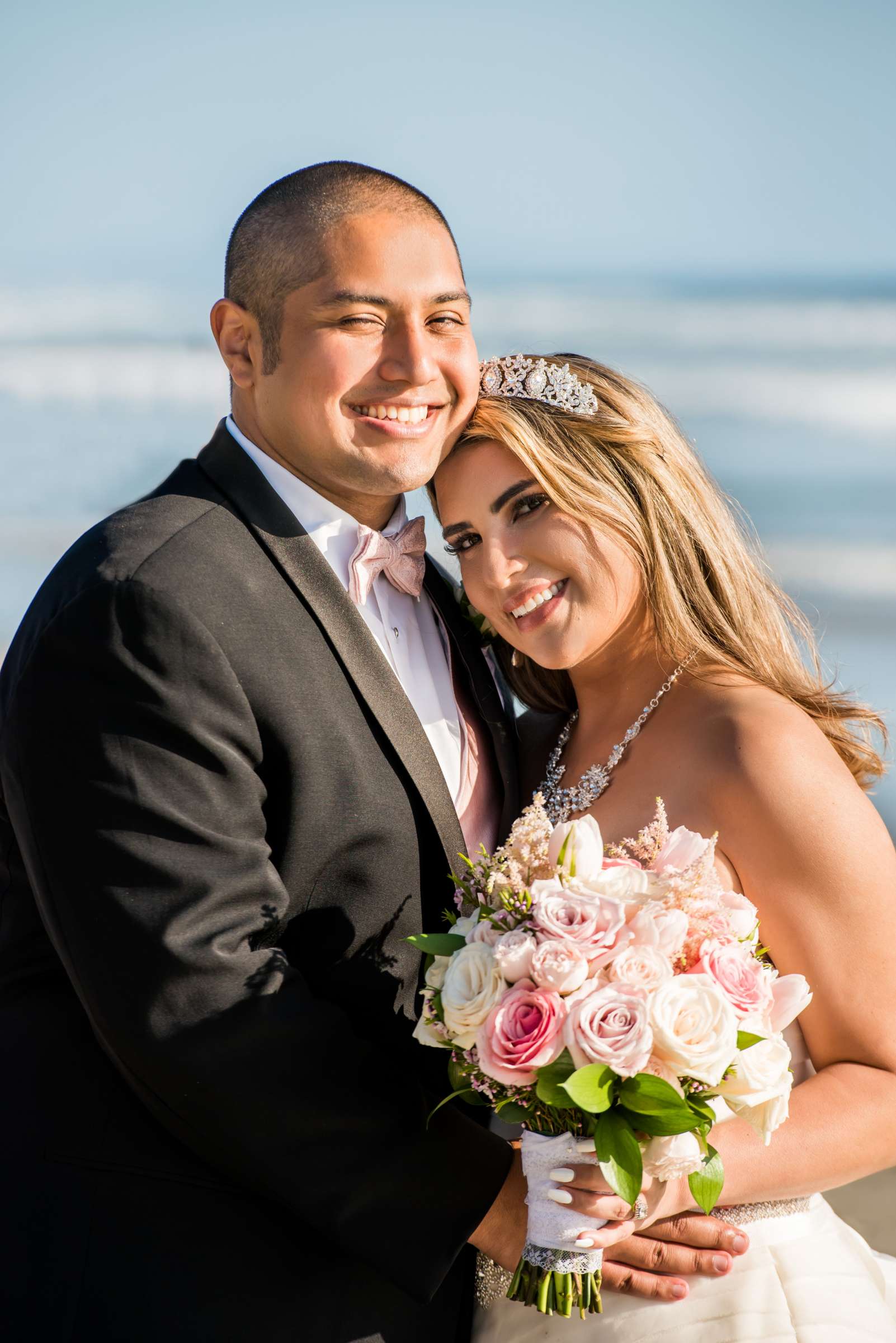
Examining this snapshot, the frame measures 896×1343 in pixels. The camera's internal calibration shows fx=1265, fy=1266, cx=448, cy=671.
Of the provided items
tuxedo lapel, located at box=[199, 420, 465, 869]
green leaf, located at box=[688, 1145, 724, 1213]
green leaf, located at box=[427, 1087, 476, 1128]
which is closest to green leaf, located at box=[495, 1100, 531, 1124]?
green leaf, located at box=[427, 1087, 476, 1128]

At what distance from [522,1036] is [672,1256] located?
37.6 inches

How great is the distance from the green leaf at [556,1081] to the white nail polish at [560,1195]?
0.89 ft

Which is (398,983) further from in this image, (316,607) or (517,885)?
(316,607)

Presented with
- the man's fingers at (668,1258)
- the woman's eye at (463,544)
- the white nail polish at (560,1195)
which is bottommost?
the man's fingers at (668,1258)

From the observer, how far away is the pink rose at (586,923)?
8.25 ft

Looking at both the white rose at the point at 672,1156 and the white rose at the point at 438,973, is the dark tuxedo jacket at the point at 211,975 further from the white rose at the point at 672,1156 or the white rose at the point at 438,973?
the white rose at the point at 672,1156

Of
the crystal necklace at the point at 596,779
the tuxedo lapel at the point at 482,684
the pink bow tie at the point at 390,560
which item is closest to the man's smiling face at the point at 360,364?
the pink bow tie at the point at 390,560

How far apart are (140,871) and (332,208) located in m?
1.80

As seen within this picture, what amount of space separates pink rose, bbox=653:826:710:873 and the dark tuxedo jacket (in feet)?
2.02

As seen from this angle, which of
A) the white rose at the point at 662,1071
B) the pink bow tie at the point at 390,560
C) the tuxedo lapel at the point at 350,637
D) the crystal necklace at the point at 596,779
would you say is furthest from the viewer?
the crystal necklace at the point at 596,779

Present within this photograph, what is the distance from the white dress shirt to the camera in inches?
133

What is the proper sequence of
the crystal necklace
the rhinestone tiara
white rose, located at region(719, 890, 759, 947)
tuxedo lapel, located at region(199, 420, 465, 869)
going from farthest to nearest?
the rhinestone tiara < the crystal necklace < tuxedo lapel, located at region(199, 420, 465, 869) < white rose, located at region(719, 890, 759, 947)

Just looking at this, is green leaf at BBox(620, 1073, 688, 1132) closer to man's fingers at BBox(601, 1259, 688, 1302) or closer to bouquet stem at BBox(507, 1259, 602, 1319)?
bouquet stem at BBox(507, 1259, 602, 1319)

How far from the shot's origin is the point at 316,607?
3.12 meters
